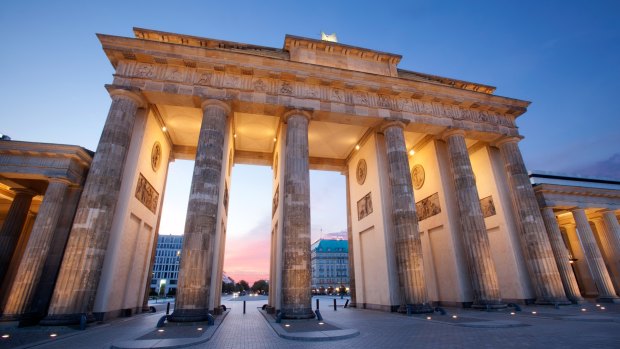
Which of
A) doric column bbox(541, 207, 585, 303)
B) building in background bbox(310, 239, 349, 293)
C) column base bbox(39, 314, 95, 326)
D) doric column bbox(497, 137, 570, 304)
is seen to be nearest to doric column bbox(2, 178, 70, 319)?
column base bbox(39, 314, 95, 326)

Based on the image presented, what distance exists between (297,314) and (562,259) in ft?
57.4

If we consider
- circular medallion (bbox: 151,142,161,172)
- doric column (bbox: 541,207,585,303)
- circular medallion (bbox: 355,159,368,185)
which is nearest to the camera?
doric column (bbox: 541,207,585,303)

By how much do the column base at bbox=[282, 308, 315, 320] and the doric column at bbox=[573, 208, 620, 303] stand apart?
2152cm

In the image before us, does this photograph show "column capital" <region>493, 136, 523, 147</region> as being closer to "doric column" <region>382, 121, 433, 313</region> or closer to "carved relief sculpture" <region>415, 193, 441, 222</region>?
"carved relief sculpture" <region>415, 193, 441, 222</region>

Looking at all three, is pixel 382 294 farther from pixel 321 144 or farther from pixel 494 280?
pixel 321 144

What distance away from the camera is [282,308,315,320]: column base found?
12.4 meters

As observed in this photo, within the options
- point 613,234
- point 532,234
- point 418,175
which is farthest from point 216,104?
point 613,234

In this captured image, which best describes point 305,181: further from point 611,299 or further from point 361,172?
point 611,299

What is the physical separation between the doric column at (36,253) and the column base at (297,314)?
1074 centimetres

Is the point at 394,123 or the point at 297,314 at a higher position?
the point at 394,123

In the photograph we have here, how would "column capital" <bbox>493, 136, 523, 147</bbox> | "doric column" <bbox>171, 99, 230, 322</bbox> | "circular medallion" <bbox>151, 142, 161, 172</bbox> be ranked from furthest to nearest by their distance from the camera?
"column capital" <bbox>493, 136, 523, 147</bbox>, "circular medallion" <bbox>151, 142, 161, 172</bbox>, "doric column" <bbox>171, 99, 230, 322</bbox>

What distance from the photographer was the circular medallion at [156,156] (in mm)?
18578

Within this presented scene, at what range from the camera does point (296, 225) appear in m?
14.1

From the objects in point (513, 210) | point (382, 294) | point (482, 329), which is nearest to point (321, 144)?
point (382, 294)
